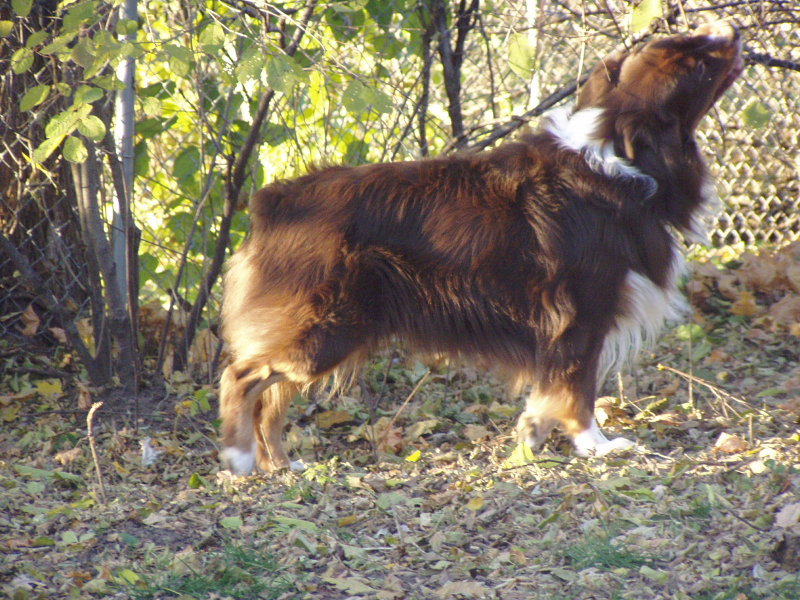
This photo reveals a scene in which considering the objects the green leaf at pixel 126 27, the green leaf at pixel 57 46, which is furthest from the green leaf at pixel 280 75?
the green leaf at pixel 57 46

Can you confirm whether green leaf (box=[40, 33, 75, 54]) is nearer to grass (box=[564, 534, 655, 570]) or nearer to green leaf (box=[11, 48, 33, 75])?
green leaf (box=[11, 48, 33, 75])

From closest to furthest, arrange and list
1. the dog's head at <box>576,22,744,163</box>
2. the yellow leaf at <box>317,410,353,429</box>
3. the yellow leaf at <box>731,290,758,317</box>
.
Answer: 1. the dog's head at <box>576,22,744,163</box>
2. the yellow leaf at <box>317,410,353,429</box>
3. the yellow leaf at <box>731,290,758,317</box>

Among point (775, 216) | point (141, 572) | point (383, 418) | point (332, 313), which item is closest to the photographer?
point (141, 572)

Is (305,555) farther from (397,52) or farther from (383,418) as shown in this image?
(397,52)

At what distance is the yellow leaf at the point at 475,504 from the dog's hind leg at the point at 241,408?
36.9 inches

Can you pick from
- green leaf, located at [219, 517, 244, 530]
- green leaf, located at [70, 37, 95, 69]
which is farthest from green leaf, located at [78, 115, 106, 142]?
green leaf, located at [219, 517, 244, 530]

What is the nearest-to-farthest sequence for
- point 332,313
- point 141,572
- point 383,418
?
point 141,572, point 332,313, point 383,418

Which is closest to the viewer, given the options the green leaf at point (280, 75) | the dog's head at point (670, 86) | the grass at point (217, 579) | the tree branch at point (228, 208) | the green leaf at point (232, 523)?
the grass at point (217, 579)

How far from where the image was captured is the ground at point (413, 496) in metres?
2.67

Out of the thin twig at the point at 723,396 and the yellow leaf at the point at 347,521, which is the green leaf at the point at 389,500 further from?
the thin twig at the point at 723,396

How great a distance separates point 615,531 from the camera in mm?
2879

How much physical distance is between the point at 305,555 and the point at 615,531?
100 cm

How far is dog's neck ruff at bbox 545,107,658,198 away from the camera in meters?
3.67

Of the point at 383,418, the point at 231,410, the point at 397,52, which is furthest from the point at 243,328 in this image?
the point at 397,52
